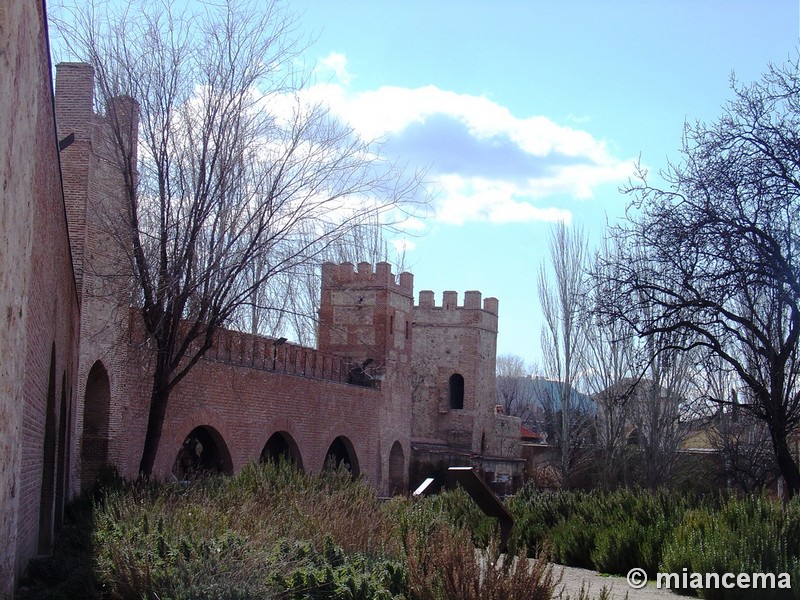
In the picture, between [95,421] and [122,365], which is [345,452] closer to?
[122,365]

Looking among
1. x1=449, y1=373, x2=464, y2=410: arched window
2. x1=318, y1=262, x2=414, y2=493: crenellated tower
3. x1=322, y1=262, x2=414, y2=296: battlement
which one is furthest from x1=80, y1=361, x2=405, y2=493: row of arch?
x1=449, y1=373, x2=464, y2=410: arched window

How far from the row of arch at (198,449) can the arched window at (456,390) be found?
7975mm

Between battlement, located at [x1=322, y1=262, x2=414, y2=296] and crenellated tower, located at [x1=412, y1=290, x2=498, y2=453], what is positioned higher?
battlement, located at [x1=322, y1=262, x2=414, y2=296]

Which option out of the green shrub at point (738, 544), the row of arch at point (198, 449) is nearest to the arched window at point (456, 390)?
the row of arch at point (198, 449)

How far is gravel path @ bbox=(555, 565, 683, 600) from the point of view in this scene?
9.40m

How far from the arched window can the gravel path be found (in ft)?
97.1

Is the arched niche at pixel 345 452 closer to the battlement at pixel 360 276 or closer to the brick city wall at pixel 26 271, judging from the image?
the battlement at pixel 360 276

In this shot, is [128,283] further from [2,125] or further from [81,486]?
[2,125]

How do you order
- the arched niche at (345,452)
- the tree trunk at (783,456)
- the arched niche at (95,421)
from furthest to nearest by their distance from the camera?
the arched niche at (345,452)
the arched niche at (95,421)
the tree trunk at (783,456)

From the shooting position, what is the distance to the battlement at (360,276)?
32.8m

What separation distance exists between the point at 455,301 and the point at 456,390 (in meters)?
3.89

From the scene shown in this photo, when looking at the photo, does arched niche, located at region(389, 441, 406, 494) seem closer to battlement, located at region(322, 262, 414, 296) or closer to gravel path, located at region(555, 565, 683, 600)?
battlement, located at region(322, 262, 414, 296)

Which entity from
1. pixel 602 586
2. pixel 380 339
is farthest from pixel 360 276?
pixel 602 586

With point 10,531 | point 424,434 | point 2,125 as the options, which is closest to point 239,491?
point 10,531
